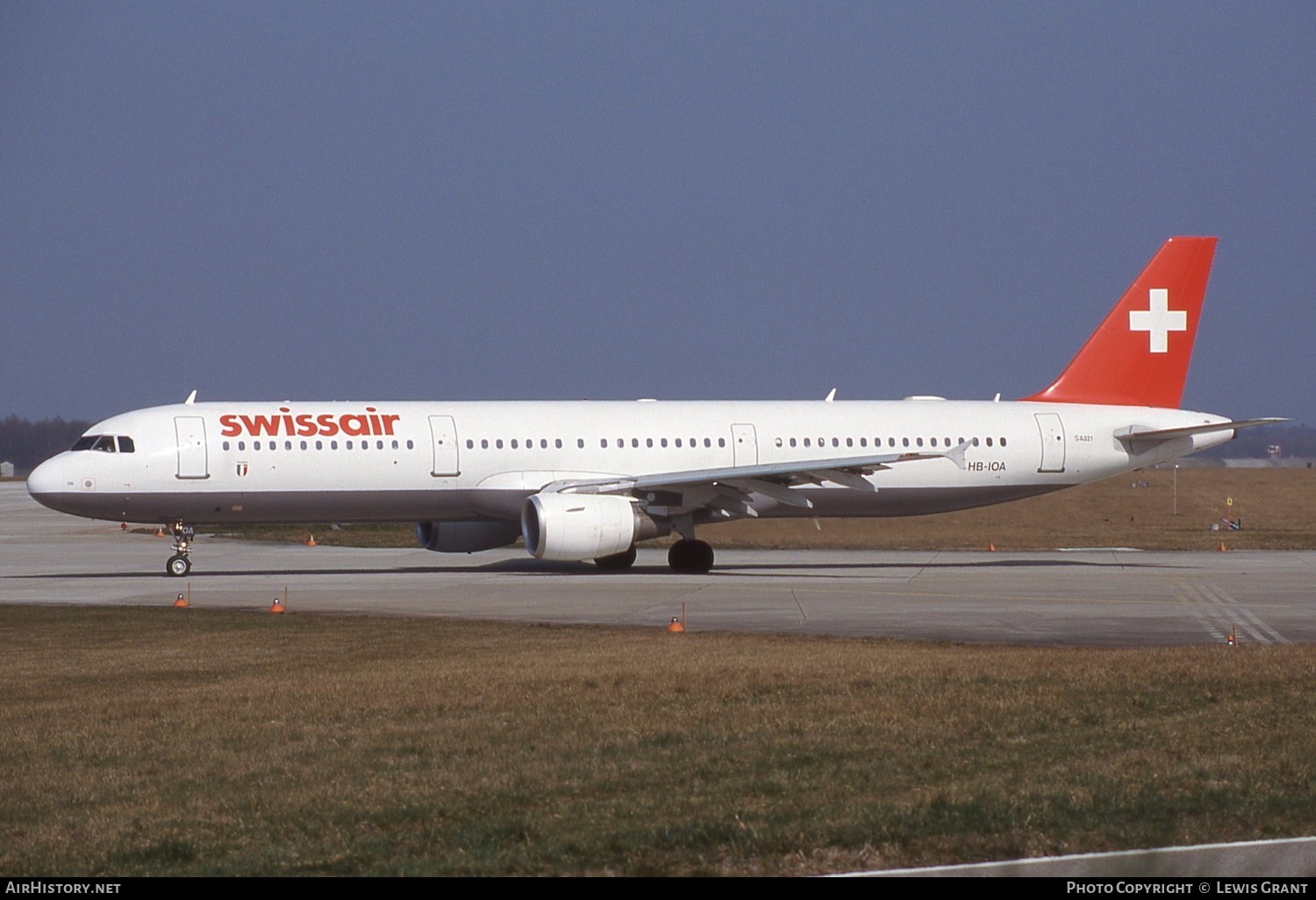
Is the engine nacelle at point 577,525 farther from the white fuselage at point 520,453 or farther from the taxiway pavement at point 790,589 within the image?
the white fuselage at point 520,453

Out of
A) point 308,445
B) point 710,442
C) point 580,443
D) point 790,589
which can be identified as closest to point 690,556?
point 710,442

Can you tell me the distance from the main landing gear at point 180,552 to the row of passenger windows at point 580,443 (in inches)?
246

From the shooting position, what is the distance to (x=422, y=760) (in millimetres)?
9570

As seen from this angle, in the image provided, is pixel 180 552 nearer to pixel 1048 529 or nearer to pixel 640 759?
pixel 640 759

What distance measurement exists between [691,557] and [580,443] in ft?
11.7

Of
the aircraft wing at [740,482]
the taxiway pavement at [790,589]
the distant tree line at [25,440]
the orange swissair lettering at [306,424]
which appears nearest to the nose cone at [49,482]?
the taxiway pavement at [790,589]

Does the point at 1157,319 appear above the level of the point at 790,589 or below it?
above

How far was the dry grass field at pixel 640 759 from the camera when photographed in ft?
24.2

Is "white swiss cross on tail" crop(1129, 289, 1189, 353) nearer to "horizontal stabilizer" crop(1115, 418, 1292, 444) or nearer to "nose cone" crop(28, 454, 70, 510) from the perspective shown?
"horizontal stabilizer" crop(1115, 418, 1292, 444)

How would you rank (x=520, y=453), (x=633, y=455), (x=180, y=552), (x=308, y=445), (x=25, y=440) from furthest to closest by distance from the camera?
(x=25, y=440), (x=633, y=455), (x=520, y=453), (x=180, y=552), (x=308, y=445)

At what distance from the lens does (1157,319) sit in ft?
116

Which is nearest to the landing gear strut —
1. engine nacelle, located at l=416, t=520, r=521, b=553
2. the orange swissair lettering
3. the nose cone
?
engine nacelle, located at l=416, t=520, r=521, b=553
